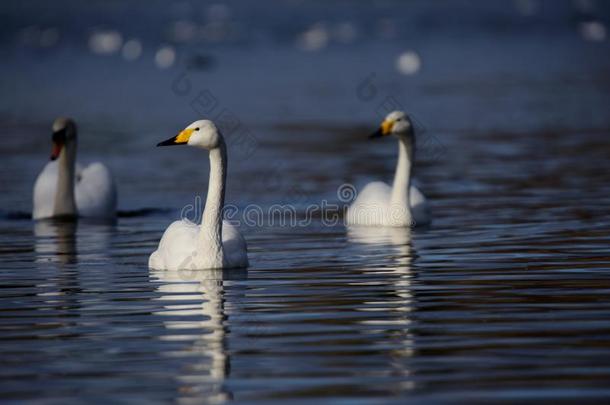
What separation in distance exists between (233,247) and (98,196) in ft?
18.8

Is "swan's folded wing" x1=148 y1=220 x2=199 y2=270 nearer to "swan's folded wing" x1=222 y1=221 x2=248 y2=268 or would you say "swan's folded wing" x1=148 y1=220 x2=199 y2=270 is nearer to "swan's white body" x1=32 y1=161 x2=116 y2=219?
"swan's folded wing" x1=222 y1=221 x2=248 y2=268

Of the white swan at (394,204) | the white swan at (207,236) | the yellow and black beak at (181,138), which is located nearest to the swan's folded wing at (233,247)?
the white swan at (207,236)

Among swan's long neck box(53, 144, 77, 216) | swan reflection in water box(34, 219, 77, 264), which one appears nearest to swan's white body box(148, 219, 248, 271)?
swan reflection in water box(34, 219, 77, 264)

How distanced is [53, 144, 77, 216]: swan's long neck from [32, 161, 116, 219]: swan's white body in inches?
2.8

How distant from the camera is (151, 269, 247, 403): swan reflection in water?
7398 millimetres

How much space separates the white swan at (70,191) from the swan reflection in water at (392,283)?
3.49m

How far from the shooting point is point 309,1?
92.5 m

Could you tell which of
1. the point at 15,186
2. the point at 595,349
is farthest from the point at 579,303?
the point at 15,186

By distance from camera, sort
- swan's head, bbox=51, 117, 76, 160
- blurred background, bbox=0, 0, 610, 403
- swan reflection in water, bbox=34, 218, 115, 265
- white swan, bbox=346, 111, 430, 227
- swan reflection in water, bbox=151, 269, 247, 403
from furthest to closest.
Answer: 1. swan's head, bbox=51, 117, 76, 160
2. white swan, bbox=346, 111, 430, 227
3. swan reflection in water, bbox=34, 218, 115, 265
4. blurred background, bbox=0, 0, 610, 403
5. swan reflection in water, bbox=151, 269, 247, 403

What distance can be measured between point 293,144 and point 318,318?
16.3 m

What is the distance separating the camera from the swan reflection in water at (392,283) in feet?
26.6

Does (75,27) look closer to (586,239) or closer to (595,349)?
(586,239)

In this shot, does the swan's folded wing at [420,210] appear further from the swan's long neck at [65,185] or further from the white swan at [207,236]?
the swan's long neck at [65,185]

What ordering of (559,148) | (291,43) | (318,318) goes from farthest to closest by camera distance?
(291,43), (559,148), (318,318)
